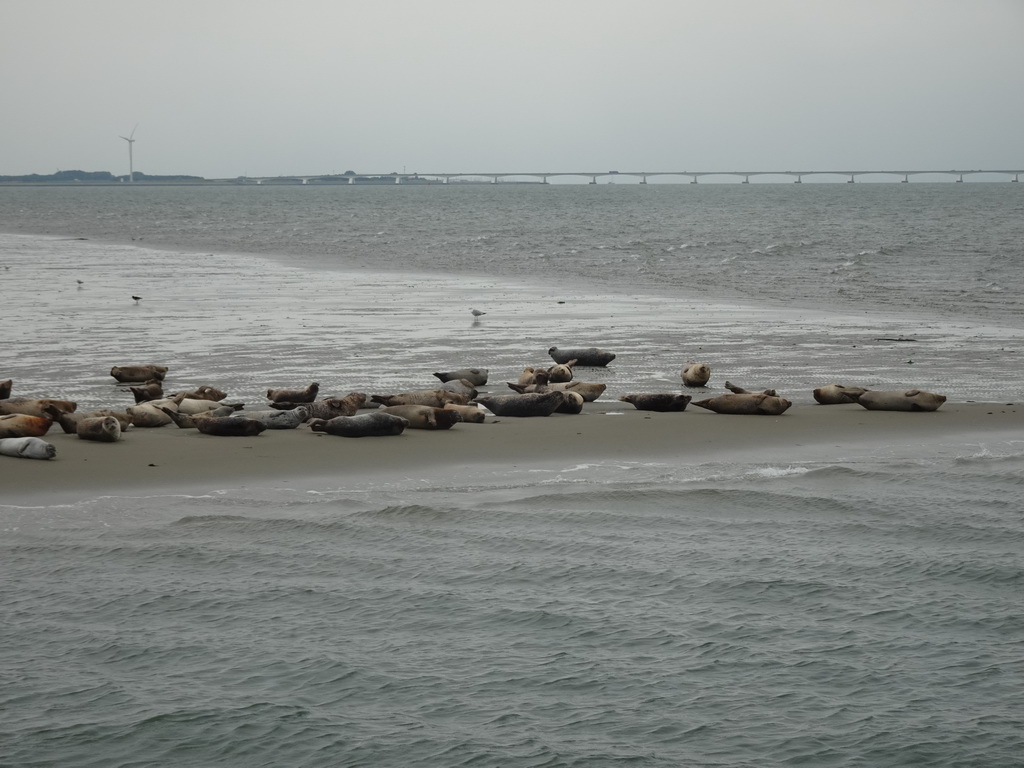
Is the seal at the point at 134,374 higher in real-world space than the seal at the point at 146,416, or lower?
higher

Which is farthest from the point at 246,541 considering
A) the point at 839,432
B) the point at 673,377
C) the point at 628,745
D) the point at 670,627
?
the point at 673,377

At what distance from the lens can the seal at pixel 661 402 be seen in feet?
36.9

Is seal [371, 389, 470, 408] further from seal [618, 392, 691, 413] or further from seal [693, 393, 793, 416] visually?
seal [693, 393, 793, 416]

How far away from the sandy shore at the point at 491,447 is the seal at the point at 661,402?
0.31ft

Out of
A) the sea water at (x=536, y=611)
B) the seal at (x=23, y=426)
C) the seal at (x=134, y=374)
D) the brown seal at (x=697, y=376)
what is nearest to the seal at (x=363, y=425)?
the sea water at (x=536, y=611)

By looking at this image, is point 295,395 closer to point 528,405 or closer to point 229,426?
point 229,426

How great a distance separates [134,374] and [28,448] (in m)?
3.73

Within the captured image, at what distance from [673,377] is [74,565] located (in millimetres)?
8122

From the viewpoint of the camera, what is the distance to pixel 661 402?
11250 millimetres

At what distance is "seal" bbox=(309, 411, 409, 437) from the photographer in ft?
32.9

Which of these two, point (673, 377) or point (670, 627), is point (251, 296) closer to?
point (673, 377)

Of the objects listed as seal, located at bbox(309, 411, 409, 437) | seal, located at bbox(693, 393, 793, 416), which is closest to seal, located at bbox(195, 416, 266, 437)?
seal, located at bbox(309, 411, 409, 437)

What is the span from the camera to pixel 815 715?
480 centimetres

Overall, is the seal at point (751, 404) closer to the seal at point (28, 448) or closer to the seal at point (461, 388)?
the seal at point (461, 388)
